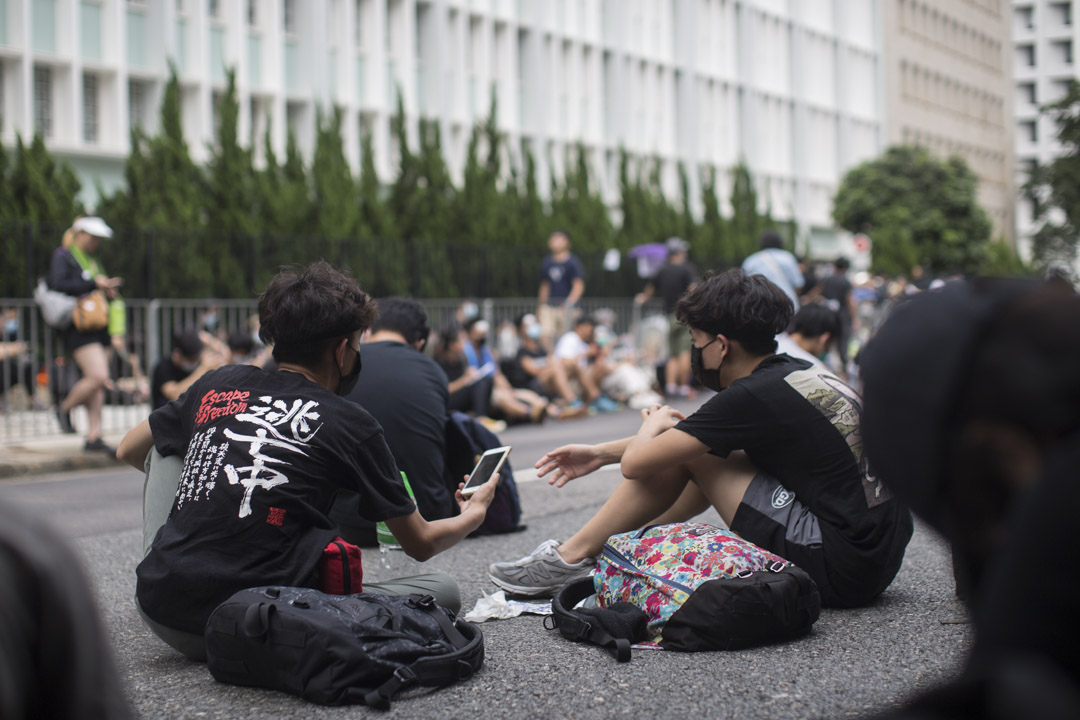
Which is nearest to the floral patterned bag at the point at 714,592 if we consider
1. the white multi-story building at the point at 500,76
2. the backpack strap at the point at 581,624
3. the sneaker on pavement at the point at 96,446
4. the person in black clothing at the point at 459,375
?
the backpack strap at the point at 581,624

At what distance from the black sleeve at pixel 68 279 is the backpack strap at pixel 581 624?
8.65 metres

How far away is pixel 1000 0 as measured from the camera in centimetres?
9631

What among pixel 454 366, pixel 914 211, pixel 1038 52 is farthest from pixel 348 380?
pixel 1038 52

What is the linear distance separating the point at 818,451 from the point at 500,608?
1.42 meters

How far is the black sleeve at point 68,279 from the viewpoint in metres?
11.9

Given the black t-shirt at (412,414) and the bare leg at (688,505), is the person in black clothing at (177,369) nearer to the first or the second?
the black t-shirt at (412,414)

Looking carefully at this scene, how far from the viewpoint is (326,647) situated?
3551 mm

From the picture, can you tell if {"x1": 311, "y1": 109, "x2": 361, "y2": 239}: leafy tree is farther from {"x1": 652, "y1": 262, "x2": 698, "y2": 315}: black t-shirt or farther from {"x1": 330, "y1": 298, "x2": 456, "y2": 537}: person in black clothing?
{"x1": 330, "y1": 298, "x2": 456, "y2": 537}: person in black clothing

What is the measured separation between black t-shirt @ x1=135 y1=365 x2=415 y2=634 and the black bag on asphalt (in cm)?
12

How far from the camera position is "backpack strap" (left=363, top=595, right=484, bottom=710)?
3.58m

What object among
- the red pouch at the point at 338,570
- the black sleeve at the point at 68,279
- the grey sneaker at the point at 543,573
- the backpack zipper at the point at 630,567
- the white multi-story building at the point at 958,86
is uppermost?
the white multi-story building at the point at 958,86

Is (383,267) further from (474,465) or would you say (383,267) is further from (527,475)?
(474,465)

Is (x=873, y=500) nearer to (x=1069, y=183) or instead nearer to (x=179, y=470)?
(x=179, y=470)

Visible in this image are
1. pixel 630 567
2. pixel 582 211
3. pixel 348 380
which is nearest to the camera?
pixel 348 380
